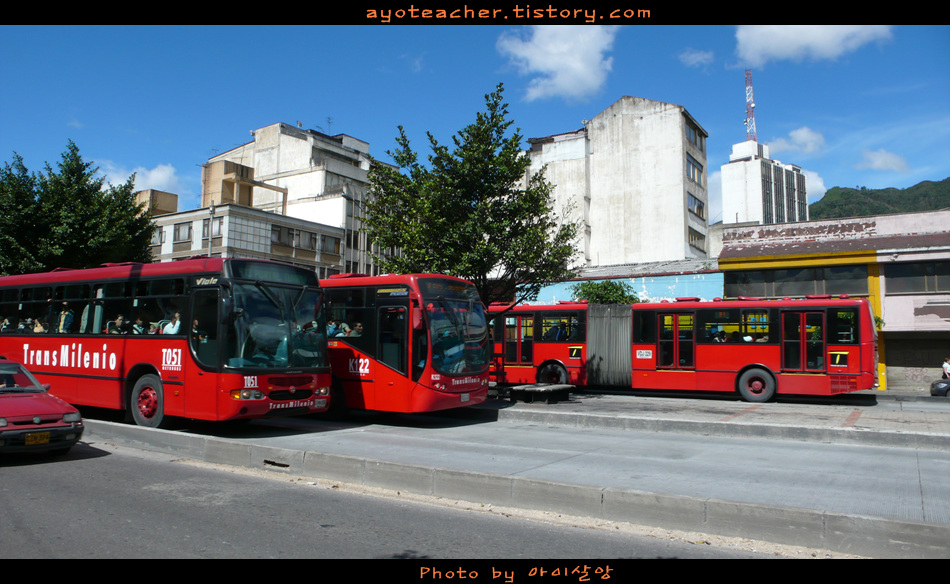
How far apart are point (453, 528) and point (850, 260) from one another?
2644 centimetres

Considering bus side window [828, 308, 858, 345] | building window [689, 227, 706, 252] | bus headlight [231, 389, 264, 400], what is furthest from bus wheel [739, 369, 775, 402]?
building window [689, 227, 706, 252]

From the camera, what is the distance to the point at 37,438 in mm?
8570

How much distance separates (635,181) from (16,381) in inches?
1535

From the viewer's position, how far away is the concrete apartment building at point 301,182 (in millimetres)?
50344

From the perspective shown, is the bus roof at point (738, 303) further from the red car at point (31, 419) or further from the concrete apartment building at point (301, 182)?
the concrete apartment building at point (301, 182)

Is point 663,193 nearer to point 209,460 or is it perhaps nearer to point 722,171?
point 209,460

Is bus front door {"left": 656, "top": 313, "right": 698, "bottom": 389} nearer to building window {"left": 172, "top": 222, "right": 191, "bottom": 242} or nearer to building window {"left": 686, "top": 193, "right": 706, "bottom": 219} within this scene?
building window {"left": 686, "top": 193, "right": 706, "bottom": 219}

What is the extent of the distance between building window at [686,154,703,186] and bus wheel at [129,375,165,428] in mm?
37519

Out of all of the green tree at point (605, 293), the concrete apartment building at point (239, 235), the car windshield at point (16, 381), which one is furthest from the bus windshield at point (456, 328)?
the concrete apartment building at point (239, 235)

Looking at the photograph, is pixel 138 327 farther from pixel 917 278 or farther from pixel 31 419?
pixel 917 278

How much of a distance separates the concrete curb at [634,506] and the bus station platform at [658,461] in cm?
1

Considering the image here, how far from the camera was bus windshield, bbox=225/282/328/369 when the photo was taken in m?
10.7

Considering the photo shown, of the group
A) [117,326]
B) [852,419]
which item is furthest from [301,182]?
[852,419]

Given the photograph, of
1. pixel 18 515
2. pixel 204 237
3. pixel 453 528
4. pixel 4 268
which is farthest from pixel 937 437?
pixel 204 237
